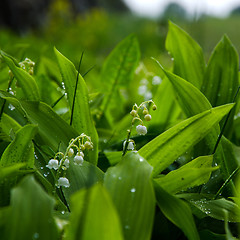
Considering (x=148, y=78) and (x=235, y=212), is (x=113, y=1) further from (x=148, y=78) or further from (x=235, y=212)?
(x=235, y=212)

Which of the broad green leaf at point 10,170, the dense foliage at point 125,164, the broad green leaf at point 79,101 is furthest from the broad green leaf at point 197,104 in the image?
the broad green leaf at point 10,170

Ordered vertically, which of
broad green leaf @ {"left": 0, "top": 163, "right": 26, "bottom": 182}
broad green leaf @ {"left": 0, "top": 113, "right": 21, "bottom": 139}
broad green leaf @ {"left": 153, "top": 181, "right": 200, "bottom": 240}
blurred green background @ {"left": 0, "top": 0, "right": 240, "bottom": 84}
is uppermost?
broad green leaf @ {"left": 0, "top": 163, "right": 26, "bottom": 182}

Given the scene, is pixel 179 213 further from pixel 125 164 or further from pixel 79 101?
pixel 79 101

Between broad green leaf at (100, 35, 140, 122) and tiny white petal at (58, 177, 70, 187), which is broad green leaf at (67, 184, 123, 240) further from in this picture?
broad green leaf at (100, 35, 140, 122)

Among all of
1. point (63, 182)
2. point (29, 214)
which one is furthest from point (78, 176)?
point (29, 214)

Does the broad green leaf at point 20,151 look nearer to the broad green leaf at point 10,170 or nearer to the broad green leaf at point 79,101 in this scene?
the broad green leaf at point 10,170

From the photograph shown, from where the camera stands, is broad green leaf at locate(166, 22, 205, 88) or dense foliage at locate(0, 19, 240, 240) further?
broad green leaf at locate(166, 22, 205, 88)

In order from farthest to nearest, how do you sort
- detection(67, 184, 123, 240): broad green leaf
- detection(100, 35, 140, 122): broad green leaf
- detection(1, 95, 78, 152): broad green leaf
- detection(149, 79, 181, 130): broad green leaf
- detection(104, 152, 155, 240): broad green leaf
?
detection(100, 35, 140, 122): broad green leaf, detection(149, 79, 181, 130): broad green leaf, detection(1, 95, 78, 152): broad green leaf, detection(104, 152, 155, 240): broad green leaf, detection(67, 184, 123, 240): broad green leaf

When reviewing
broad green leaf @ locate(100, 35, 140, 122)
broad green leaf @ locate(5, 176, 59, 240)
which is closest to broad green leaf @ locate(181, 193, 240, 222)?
broad green leaf @ locate(5, 176, 59, 240)
